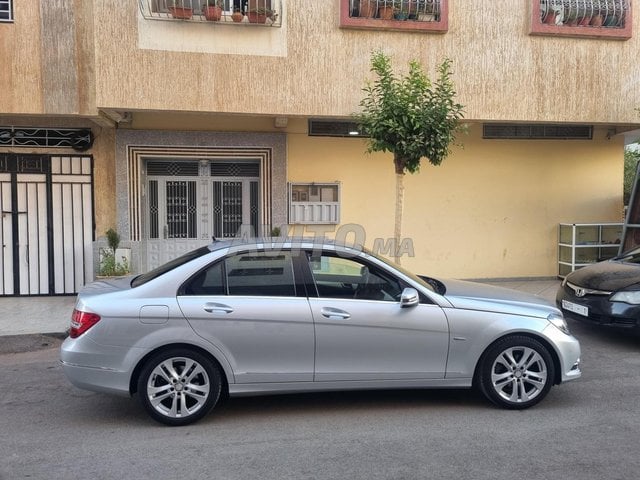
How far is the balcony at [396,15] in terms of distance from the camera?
8992 mm

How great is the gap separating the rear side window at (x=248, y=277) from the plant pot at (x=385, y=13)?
5776mm

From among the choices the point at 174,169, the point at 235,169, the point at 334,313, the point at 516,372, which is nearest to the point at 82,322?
the point at 334,313

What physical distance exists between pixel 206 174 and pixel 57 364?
4.89 metres

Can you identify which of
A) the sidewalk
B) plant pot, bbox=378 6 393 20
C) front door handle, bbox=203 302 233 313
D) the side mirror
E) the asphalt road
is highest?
plant pot, bbox=378 6 393 20

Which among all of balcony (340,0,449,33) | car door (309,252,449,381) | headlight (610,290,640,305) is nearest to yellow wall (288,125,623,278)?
balcony (340,0,449,33)

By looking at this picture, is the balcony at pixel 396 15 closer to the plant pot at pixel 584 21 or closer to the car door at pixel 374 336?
the plant pot at pixel 584 21

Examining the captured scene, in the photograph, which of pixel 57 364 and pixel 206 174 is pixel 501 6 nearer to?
pixel 206 174

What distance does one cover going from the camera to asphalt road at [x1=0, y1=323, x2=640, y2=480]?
3814mm

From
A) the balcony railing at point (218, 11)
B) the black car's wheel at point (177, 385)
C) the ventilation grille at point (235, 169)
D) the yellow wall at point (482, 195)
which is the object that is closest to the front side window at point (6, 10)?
the balcony railing at point (218, 11)

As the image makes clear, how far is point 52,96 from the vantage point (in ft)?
28.4

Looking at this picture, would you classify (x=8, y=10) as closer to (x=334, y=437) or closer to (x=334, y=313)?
(x=334, y=313)

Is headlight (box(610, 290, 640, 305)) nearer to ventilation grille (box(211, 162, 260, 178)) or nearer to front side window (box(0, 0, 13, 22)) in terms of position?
ventilation grille (box(211, 162, 260, 178))

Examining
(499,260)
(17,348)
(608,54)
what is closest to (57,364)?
(17,348)

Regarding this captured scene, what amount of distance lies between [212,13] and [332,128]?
119 inches
